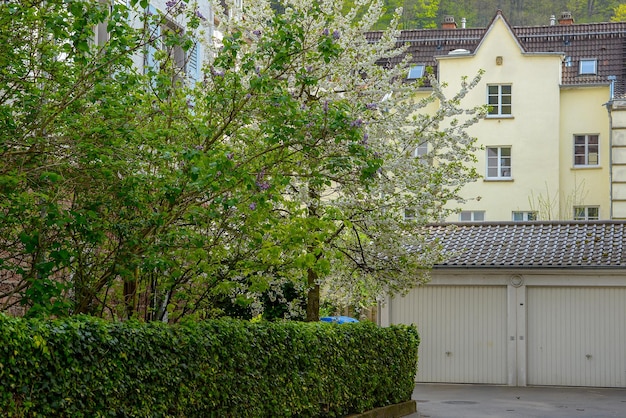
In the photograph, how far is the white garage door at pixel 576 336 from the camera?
105ft

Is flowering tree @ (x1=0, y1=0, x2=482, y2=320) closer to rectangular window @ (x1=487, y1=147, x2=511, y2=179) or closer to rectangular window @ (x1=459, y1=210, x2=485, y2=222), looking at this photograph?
rectangular window @ (x1=459, y1=210, x2=485, y2=222)

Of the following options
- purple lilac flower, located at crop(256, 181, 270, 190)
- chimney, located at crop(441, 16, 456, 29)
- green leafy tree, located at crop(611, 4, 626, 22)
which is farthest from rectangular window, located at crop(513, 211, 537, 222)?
purple lilac flower, located at crop(256, 181, 270, 190)

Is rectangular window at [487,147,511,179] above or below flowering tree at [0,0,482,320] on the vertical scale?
above

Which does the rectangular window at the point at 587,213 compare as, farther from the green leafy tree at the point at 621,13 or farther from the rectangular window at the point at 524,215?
the green leafy tree at the point at 621,13

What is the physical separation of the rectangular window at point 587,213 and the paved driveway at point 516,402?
16040mm

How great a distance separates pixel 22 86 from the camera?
487 inches

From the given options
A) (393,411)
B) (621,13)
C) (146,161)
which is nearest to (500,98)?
(621,13)

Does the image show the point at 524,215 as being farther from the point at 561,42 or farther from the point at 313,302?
the point at 313,302

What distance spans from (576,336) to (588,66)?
2339 centimetres

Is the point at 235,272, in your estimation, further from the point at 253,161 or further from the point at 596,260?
the point at 596,260

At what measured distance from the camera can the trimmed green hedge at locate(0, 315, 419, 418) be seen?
9.13 metres

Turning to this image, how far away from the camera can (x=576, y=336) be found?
32.4 m

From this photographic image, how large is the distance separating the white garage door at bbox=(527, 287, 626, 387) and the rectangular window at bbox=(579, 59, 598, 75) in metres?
22.0

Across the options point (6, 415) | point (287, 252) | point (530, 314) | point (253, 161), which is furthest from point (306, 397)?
point (530, 314)
